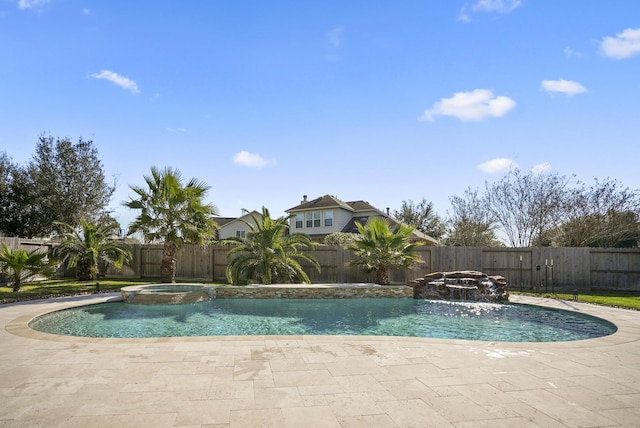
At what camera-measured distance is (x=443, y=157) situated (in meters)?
17.4

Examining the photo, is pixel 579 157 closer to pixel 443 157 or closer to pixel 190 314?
pixel 443 157

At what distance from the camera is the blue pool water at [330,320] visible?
7969 millimetres

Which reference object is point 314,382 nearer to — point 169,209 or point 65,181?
point 169,209

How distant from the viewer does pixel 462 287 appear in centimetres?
1316

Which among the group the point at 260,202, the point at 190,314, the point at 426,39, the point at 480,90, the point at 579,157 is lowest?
the point at 190,314

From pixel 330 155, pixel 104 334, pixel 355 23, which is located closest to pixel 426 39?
pixel 355 23

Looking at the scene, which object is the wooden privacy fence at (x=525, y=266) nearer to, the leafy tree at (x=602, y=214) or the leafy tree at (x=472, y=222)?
the leafy tree at (x=602, y=214)

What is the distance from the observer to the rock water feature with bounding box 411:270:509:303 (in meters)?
12.7

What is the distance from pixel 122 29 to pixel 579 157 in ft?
59.7

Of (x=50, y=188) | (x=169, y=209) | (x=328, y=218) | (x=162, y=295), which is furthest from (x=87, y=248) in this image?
(x=328, y=218)

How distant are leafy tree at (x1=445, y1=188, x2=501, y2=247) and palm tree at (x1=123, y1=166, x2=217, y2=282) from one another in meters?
17.8

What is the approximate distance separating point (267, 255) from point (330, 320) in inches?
220

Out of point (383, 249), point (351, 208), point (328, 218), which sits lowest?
point (383, 249)

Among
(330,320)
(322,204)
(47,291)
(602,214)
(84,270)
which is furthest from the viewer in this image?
(322,204)
